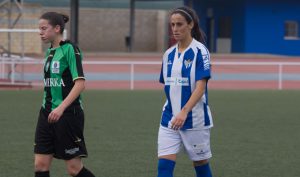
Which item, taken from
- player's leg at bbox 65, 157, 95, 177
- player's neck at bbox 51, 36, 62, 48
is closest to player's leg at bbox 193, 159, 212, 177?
player's leg at bbox 65, 157, 95, 177

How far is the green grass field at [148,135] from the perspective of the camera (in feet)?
28.7

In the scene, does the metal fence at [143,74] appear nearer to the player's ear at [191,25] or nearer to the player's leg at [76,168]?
the player's leg at [76,168]

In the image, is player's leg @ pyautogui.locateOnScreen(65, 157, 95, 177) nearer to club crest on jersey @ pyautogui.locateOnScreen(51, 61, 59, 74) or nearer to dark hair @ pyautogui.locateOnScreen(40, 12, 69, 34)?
club crest on jersey @ pyautogui.locateOnScreen(51, 61, 59, 74)

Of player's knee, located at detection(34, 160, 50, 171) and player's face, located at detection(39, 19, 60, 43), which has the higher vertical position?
player's face, located at detection(39, 19, 60, 43)

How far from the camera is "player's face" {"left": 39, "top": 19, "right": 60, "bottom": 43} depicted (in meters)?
6.20

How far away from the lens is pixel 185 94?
239 inches

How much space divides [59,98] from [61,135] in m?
0.30

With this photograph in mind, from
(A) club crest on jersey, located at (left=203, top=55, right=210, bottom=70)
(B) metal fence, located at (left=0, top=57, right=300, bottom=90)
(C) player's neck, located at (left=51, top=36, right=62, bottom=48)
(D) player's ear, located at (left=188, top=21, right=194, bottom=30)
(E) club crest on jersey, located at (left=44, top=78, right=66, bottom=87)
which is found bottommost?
(B) metal fence, located at (left=0, top=57, right=300, bottom=90)

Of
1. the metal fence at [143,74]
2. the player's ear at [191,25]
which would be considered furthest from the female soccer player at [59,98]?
the metal fence at [143,74]

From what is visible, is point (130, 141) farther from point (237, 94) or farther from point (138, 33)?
point (138, 33)

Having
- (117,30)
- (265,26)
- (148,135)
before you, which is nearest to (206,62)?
(148,135)

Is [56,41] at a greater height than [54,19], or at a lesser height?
lesser

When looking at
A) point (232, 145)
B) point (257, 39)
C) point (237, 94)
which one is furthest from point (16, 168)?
point (257, 39)

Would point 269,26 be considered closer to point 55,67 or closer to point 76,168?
point 76,168
